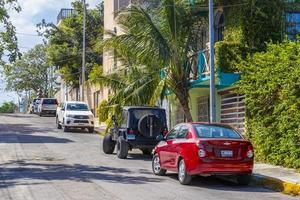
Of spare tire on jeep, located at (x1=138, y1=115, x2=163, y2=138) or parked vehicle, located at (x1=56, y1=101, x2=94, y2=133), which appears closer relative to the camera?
spare tire on jeep, located at (x1=138, y1=115, x2=163, y2=138)

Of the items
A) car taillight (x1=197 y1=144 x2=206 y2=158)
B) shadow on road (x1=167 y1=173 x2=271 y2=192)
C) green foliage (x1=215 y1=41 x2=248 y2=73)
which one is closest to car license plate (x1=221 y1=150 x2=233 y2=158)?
car taillight (x1=197 y1=144 x2=206 y2=158)

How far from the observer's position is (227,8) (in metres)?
22.8

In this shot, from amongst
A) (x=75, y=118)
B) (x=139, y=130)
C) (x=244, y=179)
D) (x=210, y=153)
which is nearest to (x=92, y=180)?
(x=210, y=153)

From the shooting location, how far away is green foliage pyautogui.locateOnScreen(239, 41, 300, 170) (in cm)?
1584

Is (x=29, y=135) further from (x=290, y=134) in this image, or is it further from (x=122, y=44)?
(x=290, y=134)

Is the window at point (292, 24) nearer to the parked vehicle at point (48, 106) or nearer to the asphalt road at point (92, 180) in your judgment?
the asphalt road at point (92, 180)

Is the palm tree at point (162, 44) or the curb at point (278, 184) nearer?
the curb at point (278, 184)

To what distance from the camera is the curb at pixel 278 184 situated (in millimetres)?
12797

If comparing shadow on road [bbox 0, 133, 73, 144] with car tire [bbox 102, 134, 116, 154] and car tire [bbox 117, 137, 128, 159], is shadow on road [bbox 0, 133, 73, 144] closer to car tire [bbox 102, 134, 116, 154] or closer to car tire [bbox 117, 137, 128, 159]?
car tire [bbox 102, 134, 116, 154]

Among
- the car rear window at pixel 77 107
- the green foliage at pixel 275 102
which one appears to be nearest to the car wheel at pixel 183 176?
the green foliage at pixel 275 102

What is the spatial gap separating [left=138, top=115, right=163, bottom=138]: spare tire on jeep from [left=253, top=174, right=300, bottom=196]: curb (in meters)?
6.00

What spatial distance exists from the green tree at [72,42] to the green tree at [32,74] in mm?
24728

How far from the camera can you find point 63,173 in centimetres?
1546

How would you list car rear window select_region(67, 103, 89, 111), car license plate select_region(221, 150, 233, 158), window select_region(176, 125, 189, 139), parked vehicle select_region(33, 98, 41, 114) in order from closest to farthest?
car license plate select_region(221, 150, 233, 158)
window select_region(176, 125, 189, 139)
car rear window select_region(67, 103, 89, 111)
parked vehicle select_region(33, 98, 41, 114)
